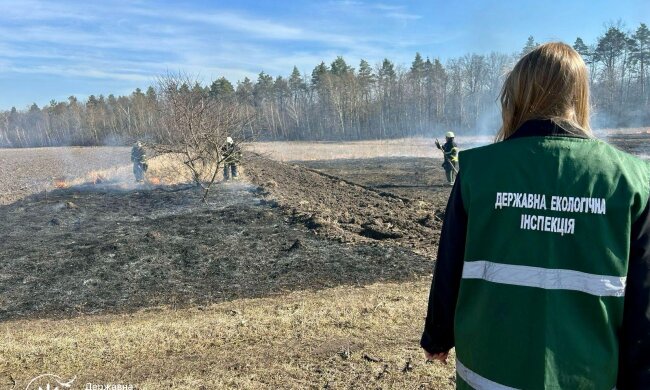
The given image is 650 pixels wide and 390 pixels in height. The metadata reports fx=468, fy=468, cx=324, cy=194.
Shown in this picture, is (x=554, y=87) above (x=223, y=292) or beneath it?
above

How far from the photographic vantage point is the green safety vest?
1.39 meters

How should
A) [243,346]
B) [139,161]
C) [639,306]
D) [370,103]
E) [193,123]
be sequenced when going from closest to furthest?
[639,306]
[243,346]
[193,123]
[139,161]
[370,103]

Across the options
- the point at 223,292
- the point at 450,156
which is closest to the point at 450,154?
the point at 450,156

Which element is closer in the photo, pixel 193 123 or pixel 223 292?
pixel 223 292

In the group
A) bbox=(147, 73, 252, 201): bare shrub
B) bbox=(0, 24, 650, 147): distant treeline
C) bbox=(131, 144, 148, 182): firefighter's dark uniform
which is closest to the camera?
bbox=(147, 73, 252, 201): bare shrub

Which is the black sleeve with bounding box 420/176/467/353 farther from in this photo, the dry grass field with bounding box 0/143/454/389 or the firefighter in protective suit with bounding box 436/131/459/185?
the firefighter in protective suit with bounding box 436/131/459/185

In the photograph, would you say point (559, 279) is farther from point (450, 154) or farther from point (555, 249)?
point (450, 154)

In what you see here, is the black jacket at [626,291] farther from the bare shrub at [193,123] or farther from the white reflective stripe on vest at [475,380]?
the bare shrub at [193,123]

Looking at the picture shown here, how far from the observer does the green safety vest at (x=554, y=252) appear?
4.55 ft

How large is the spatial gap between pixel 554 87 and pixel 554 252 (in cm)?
55

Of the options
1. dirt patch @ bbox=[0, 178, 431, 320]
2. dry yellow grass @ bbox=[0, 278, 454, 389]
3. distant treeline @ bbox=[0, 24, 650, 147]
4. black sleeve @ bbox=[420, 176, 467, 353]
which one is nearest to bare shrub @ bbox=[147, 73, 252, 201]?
dirt patch @ bbox=[0, 178, 431, 320]

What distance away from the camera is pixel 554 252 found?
4.63 ft

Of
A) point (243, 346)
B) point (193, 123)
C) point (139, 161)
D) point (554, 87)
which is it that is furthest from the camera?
point (139, 161)

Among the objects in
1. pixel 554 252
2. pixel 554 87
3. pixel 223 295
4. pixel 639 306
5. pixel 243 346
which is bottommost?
pixel 223 295
